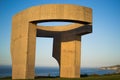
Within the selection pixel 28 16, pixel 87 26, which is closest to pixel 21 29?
pixel 28 16

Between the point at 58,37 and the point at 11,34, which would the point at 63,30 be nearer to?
the point at 58,37

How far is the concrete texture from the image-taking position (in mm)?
17594

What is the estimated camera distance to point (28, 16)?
1889 cm

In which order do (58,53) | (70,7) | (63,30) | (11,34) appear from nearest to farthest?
1. (70,7)
2. (11,34)
3. (63,30)
4. (58,53)

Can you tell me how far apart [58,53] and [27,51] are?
9413mm

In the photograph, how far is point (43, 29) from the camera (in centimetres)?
2494

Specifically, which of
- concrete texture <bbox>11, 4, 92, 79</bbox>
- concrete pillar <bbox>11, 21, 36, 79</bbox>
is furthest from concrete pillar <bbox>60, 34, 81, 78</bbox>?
concrete pillar <bbox>11, 21, 36, 79</bbox>

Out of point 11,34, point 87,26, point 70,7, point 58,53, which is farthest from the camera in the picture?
point 58,53

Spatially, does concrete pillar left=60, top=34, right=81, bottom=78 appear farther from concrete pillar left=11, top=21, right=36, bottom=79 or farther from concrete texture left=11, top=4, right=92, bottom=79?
concrete pillar left=11, top=21, right=36, bottom=79

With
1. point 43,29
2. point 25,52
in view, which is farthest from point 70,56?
point 25,52

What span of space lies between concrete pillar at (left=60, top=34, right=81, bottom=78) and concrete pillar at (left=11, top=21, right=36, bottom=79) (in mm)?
5609

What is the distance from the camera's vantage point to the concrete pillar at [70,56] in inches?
895

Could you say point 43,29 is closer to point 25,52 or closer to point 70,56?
point 70,56

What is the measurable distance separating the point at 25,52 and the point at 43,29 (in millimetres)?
6951
